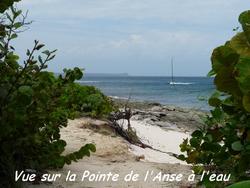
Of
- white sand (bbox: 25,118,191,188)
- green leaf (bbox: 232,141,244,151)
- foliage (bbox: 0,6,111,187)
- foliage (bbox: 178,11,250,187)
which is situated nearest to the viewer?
foliage (bbox: 178,11,250,187)

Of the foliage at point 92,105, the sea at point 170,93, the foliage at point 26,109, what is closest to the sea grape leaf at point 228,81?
the sea at point 170,93

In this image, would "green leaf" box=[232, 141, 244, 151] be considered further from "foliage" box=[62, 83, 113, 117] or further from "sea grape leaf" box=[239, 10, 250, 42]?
"foliage" box=[62, 83, 113, 117]

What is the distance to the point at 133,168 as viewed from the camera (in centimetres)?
479

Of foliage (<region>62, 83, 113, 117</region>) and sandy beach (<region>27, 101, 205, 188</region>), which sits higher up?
foliage (<region>62, 83, 113, 117</region>)

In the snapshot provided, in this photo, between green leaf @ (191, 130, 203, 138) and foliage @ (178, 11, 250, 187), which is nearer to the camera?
foliage @ (178, 11, 250, 187)

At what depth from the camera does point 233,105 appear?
6.21 feet

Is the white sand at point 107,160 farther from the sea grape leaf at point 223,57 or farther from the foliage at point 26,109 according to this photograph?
the sea grape leaf at point 223,57

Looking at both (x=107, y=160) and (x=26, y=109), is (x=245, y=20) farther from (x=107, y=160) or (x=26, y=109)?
(x=107, y=160)

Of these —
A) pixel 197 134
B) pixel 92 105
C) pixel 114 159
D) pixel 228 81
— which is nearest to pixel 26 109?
pixel 197 134

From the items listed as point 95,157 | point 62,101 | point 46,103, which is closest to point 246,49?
point 46,103

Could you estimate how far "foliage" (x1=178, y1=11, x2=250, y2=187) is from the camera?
4.52 feet

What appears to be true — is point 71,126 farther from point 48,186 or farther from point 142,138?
point 48,186

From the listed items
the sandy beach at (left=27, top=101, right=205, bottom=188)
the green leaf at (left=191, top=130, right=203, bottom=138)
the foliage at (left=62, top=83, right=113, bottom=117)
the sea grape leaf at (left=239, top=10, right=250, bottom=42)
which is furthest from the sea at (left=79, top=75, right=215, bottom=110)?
the sea grape leaf at (left=239, top=10, right=250, bottom=42)

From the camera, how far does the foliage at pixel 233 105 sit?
1.38 metres
